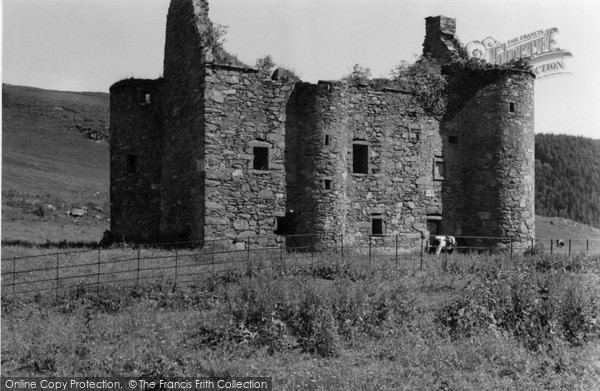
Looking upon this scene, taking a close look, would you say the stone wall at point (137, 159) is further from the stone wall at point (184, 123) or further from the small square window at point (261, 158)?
the small square window at point (261, 158)

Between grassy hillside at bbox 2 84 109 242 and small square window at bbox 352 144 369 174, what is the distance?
49.5 ft

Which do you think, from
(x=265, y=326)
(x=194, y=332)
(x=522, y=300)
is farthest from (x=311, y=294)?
(x=522, y=300)

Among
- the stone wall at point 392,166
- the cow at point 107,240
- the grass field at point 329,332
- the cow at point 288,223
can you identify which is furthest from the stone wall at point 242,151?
the cow at point 107,240

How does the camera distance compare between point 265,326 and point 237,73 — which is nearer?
point 265,326

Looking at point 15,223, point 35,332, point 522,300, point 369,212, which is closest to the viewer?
point 35,332

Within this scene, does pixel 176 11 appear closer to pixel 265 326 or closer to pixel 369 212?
pixel 369 212

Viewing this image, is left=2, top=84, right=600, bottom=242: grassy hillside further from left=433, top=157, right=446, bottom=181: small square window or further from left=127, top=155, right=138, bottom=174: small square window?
left=433, top=157, right=446, bottom=181: small square window

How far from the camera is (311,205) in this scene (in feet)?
76.0

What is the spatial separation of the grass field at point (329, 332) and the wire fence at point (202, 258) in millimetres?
1001

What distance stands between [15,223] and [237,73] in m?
21.1

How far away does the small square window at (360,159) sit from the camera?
24828mm

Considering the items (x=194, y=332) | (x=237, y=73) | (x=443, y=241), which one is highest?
(x=237, y=73)

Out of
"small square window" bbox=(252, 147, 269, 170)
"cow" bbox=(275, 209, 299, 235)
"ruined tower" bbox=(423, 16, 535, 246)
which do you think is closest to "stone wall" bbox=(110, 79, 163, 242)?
"small square window" bbox=(252, 147, 269, 170)

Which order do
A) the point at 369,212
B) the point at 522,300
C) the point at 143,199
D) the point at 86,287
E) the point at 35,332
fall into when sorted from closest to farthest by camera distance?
the point at 35,332, the point at 522,300, the point at 86,287, the point at 369,212, the point at 143,199
